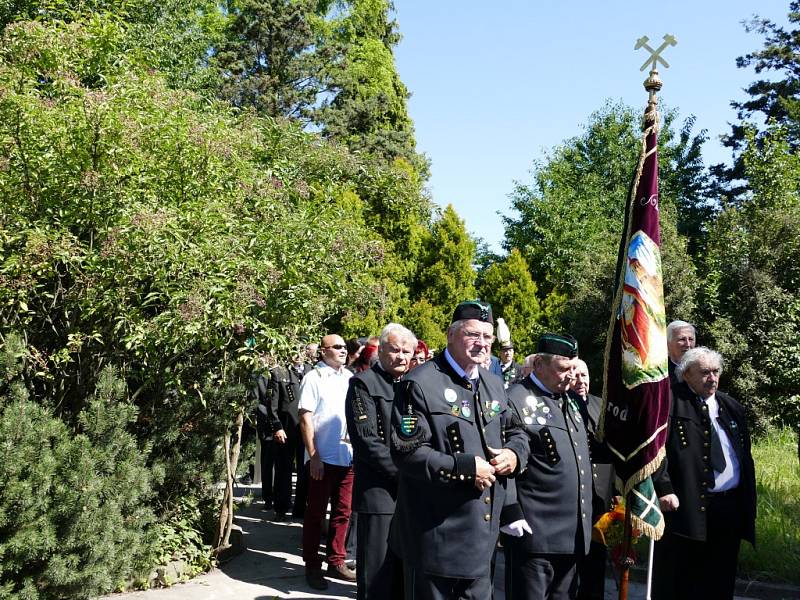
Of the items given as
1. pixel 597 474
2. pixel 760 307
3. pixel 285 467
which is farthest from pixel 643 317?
pixel 760 307

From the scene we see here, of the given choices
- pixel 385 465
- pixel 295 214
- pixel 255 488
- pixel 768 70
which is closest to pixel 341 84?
pixel 768 70

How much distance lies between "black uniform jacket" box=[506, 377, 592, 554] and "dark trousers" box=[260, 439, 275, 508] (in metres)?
6.44

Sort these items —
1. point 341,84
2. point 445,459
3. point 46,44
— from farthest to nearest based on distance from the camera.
A: point 341,84
point 46,44
point 445,459

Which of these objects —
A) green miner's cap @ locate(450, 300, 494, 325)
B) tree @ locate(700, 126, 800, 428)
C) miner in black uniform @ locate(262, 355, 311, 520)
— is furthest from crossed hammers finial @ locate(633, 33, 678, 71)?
tree @ locate(700, 126, 800, 428)

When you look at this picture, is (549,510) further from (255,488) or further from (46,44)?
(255,488)

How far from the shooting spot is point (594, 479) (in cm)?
602

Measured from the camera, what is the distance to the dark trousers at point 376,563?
577 cm

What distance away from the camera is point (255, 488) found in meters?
13.4

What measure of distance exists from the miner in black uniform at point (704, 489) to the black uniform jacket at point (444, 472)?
5.00ft

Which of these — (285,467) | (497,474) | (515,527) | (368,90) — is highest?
(368,90)

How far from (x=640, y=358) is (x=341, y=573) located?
376cm

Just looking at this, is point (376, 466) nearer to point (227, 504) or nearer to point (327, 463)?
point (327, 463)

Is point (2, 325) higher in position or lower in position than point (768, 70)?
lower

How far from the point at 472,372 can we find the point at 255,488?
9.46 metres
